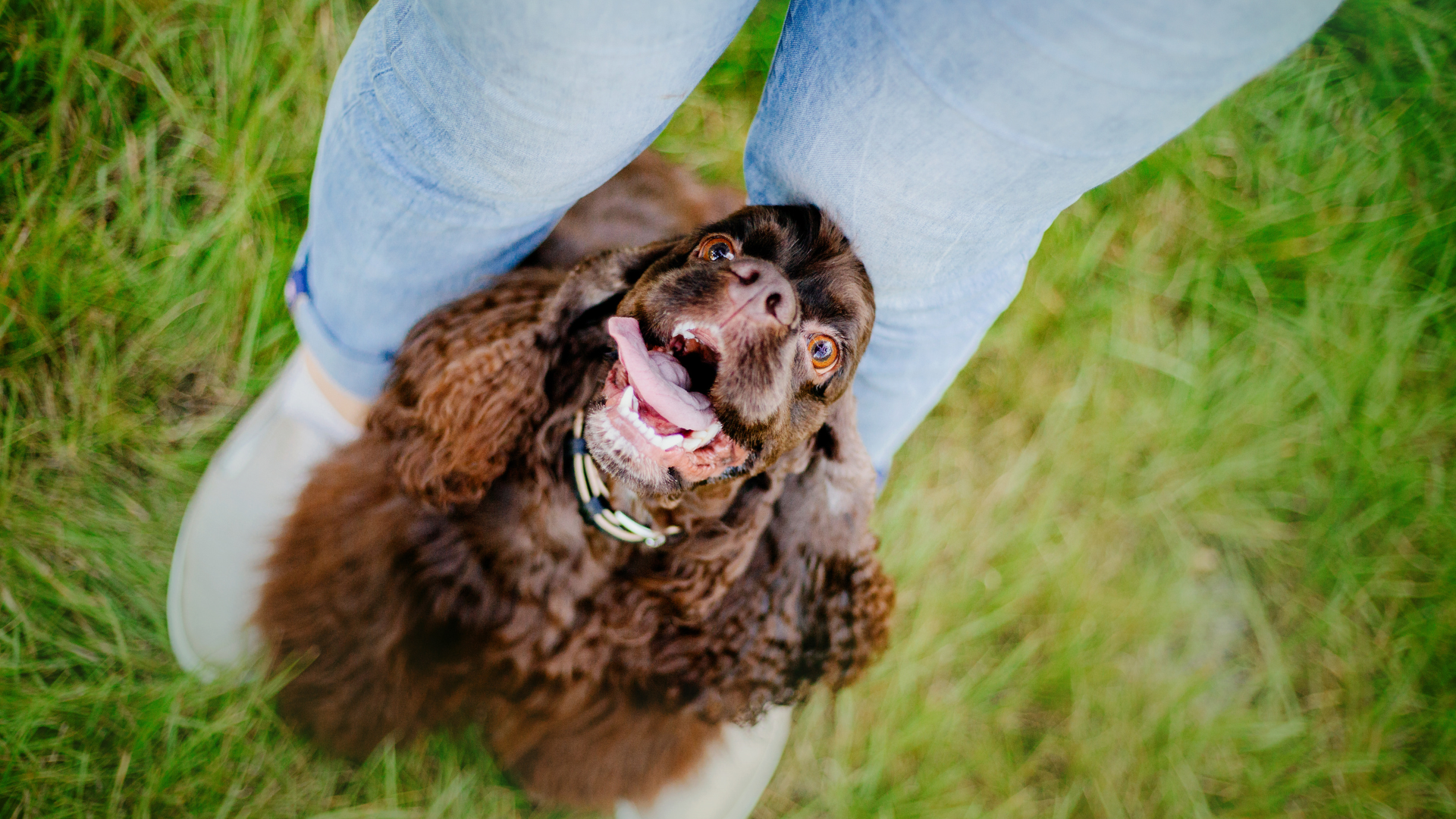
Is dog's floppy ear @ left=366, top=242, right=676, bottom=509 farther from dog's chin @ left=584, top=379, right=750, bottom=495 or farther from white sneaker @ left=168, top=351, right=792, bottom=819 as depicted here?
white sneaker @ left=168, top=351, right=792, bottom=819

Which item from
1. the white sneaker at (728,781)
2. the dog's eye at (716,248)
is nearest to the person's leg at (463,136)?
the dog's eye at (716,248)

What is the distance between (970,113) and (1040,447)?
2.11 m

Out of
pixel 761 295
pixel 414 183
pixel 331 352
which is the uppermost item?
pixel 414 183

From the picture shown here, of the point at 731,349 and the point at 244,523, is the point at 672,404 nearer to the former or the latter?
the point at 731,349

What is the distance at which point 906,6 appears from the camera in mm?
1180

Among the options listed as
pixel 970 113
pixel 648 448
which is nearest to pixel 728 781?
pixel 648 448

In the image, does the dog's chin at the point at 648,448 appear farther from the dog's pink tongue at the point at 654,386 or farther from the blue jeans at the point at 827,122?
the blue jeans at the point at 827,122

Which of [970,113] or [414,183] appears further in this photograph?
[414,183]

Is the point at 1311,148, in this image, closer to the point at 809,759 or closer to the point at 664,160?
the point at 664,160

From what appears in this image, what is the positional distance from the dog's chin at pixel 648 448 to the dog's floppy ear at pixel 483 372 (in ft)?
0.90

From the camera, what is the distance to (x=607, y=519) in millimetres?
1764

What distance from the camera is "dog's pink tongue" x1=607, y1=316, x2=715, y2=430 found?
1405 millimetres

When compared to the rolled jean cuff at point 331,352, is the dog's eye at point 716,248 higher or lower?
higher

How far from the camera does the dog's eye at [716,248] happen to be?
1.57 metres
